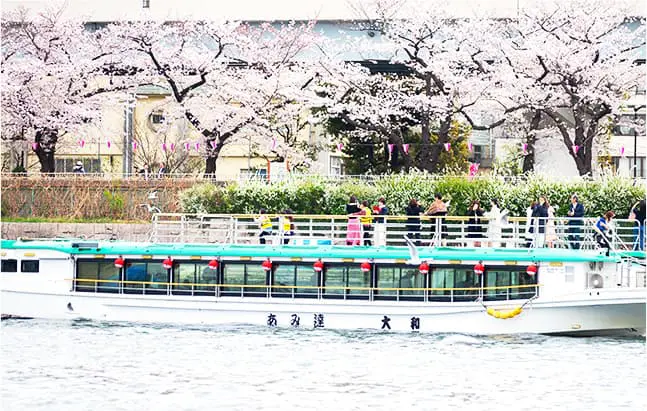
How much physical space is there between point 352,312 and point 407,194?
46.7ft

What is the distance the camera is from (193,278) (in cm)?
3275

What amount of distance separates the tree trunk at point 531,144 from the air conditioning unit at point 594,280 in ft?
64.3

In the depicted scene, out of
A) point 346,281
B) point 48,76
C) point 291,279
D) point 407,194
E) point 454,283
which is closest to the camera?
point 454,283

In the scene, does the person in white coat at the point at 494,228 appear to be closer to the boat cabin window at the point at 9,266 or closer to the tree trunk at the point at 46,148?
the boat cabin window at the point at 9,266

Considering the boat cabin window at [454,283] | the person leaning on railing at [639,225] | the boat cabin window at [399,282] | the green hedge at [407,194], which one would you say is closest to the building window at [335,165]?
the green hedge at [407,194]

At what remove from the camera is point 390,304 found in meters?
31.7

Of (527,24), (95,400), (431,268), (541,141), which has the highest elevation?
(527,24)

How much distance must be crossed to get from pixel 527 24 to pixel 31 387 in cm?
3322

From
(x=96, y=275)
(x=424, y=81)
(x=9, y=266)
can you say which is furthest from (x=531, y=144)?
Answer: (x=9, y=266)

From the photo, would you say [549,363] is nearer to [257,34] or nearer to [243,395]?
[243,395]

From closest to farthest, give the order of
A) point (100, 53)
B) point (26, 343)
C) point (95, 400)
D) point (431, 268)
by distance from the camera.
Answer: point (95, 400)
point (26, 343)
point (431, 268)
point (100, 53)

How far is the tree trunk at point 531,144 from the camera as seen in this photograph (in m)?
51.4

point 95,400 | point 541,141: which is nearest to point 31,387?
point 95,400

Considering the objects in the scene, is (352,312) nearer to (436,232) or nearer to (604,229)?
(436,232)
